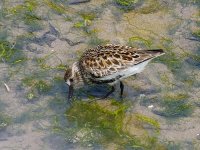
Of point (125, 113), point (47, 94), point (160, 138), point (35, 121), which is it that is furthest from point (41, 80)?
point (160, 138)

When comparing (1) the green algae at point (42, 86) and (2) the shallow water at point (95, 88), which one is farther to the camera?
(1) the green algae at point (42, 86)

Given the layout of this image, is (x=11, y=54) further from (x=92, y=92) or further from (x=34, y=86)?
(x=92, y=92)

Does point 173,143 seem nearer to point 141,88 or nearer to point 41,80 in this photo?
point 141,88

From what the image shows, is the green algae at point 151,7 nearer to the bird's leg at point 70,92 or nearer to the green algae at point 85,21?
the green algae at point 85,21

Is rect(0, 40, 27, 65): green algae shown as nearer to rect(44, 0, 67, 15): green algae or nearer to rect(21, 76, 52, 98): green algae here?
rect(21, 76, 52, 98): green algae

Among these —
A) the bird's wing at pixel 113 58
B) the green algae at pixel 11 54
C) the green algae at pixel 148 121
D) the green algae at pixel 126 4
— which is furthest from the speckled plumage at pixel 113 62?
the green algae at pixel 126 4

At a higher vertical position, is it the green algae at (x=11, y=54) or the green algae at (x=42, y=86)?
the green algae at (x=11, y=54)

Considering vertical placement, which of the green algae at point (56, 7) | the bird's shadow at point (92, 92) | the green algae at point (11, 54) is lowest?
the bird's shadow at point (92, 92)
